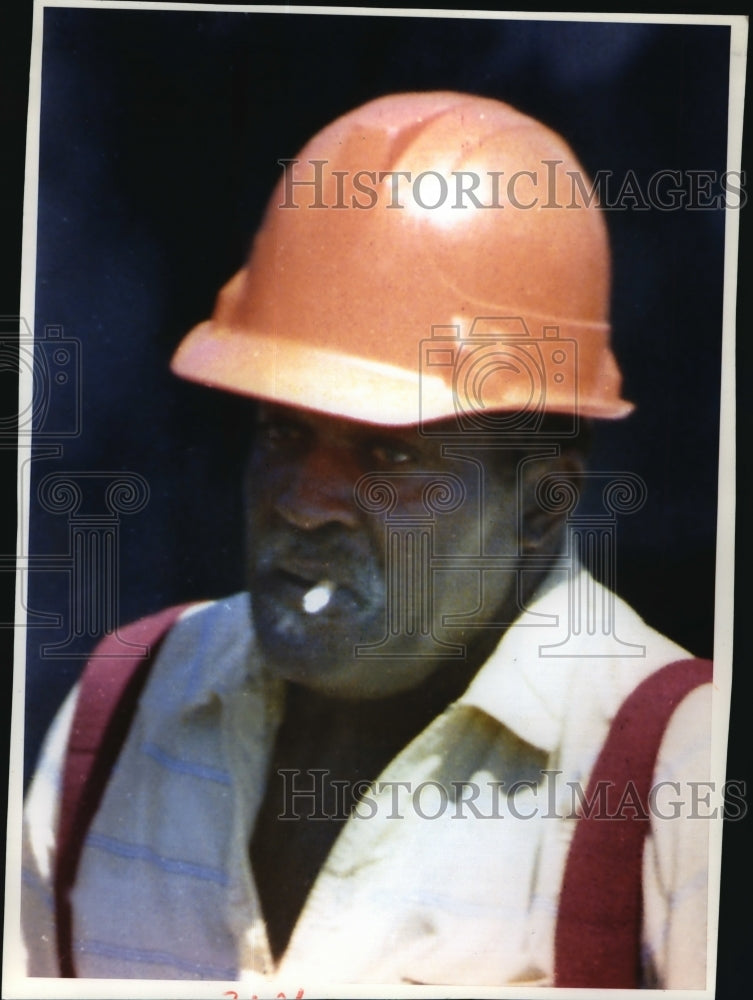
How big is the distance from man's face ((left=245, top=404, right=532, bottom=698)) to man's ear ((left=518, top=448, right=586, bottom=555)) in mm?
27

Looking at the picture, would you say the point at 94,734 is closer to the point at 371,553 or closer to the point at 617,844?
the point at 371,553

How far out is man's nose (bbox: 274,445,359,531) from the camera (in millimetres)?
3129

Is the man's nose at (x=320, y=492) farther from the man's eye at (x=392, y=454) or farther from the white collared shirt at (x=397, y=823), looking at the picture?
the white collared shirt at (x=397, y=823)

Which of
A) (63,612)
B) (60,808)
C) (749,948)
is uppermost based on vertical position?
(63,612)

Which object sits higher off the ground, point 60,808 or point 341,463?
point 341,463

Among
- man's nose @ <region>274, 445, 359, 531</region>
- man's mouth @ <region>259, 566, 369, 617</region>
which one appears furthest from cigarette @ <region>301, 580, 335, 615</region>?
man's nose @ <region>274, 445, 359, 531</region>

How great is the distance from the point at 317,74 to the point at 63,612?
1410 mm

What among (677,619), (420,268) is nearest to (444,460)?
(420,268)

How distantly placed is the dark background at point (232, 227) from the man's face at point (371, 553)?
0.11 metres

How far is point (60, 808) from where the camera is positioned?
10.4 ft

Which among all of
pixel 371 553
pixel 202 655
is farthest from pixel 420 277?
pixel 202 655

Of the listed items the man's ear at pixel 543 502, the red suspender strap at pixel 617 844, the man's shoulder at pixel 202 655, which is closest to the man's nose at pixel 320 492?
the man's shoulder at pixel 202 655

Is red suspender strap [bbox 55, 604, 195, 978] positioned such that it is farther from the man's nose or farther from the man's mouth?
the man's nose

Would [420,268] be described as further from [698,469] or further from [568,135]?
[698,469]
